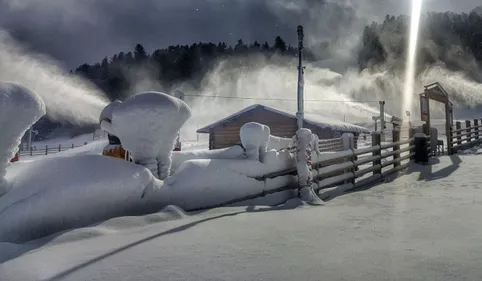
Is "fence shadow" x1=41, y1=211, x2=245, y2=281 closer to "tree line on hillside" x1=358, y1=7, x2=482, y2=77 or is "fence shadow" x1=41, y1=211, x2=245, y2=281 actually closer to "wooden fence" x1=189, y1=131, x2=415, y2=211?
"wooden fence" x1=189, y1=131, x2=415, y2=211

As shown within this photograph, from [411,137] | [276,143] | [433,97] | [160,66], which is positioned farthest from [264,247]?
[160,66]

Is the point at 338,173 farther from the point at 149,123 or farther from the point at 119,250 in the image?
the point at 119,250

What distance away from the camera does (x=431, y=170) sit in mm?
10750

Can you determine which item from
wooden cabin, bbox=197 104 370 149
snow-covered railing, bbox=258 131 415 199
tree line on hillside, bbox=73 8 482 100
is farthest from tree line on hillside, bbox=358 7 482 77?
snow-covered railing, bbox=258 131 415 199

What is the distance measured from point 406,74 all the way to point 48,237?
121 m

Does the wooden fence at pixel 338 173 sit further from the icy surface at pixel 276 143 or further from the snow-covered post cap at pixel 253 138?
the icy surface at pixel 276 143

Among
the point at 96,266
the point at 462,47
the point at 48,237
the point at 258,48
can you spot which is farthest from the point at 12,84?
the point at 462,47

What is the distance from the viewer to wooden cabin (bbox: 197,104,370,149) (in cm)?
2062

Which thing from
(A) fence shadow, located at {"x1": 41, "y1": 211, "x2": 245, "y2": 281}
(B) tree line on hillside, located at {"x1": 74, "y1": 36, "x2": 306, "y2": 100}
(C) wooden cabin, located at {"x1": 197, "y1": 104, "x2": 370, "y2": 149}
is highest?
(B) tree line on hillside, located at {"x1": 74, "y1": 36, "x2": 306, "y2": 100}

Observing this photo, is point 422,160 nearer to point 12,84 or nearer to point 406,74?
point 12,84

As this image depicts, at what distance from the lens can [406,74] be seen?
11069cm

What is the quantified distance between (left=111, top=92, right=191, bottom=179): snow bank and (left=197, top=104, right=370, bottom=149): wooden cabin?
15.8 meters

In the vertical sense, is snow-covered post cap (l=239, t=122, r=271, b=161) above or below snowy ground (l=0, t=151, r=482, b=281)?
above

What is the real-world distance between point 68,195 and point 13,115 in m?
0.94
